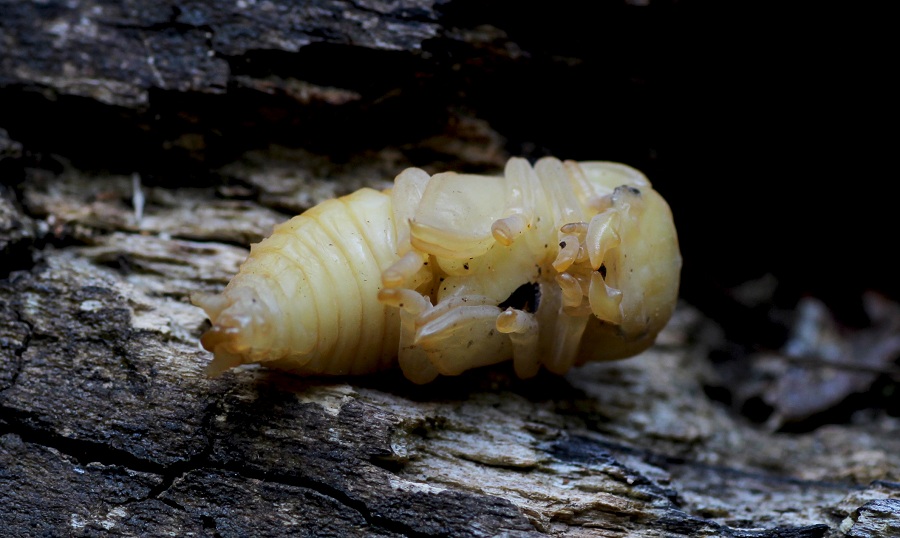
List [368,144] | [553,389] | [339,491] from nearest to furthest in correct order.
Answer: [339,491] → [553,389] → [368,144]

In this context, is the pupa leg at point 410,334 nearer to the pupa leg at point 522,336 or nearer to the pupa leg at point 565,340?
the pupa leg at point 522,336

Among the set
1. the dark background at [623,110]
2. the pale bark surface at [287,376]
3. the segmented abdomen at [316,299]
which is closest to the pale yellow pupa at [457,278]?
the segmented abdomen at [316,299]

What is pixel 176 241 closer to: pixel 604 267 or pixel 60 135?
pixel 60 135

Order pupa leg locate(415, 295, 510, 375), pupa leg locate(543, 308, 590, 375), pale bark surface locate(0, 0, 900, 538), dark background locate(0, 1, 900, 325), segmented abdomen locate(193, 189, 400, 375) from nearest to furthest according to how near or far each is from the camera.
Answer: segmented abdomen locate(193, 189, 400, 375)
pale bark surface locate(0, 0, 900, 538)
pupa leg locate(415, 295, 510, 375)
pupa leg locate(543, 308, 590, 375)
dark background locate(0, 1, 900, 325)

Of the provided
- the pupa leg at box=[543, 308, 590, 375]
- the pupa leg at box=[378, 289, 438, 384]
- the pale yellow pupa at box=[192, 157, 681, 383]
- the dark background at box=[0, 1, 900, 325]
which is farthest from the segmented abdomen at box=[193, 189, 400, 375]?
the dark background at box=[0, 1, 900, 325]

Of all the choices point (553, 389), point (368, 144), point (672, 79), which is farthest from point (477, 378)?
point (672, 79)

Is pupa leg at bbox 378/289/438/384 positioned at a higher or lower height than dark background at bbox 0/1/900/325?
lower

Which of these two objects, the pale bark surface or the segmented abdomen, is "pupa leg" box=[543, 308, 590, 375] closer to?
the pale bark surface
